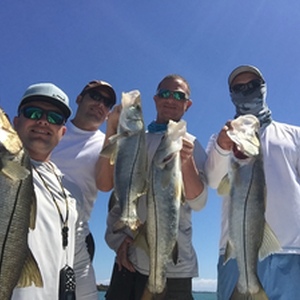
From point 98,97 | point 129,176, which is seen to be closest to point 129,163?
point 129,176

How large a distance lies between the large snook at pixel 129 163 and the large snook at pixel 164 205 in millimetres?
210

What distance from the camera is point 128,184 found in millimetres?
5977

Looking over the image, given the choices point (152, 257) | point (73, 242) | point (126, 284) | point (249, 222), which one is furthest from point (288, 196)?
point (73, 242)

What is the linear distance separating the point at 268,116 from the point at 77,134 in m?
3.01

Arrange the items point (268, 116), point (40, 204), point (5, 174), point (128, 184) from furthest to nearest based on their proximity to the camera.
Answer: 1. point (268, 116)
2. point (128, 184)
3. point (40, 204)
4. point (5, 174)

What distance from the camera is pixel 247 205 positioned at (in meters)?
5.79

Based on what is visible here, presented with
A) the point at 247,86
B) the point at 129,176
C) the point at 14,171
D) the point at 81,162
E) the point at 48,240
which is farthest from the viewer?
the point at 247,86

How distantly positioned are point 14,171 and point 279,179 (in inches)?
157

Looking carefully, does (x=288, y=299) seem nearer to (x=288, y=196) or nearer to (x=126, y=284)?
(x=288, y=196)

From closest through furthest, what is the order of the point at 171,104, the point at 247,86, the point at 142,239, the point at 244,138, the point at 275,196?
the point at 244,138 → the point at 142,239 → the point at 275,196 → the point at 171,104 → the point at 247,86

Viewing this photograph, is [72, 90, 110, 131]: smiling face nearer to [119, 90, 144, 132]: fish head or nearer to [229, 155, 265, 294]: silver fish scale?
[119, 90, 144, 132]: fish head

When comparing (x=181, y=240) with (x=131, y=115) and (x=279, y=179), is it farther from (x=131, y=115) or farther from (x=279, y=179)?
(x=131, y=115)

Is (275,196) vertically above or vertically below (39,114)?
below

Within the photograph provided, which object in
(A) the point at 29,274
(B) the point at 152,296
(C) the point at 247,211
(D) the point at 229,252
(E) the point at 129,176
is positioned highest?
(E) the point at 129,176
